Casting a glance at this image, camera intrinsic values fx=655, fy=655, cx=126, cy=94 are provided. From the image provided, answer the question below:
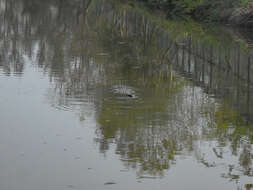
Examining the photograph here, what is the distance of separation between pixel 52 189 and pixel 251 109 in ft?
21.3

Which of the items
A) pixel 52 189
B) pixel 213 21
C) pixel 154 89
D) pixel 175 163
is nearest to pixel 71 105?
pixel 154 89

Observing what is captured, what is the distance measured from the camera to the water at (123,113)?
29.9 ft

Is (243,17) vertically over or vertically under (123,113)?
over

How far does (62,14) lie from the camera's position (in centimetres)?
3747

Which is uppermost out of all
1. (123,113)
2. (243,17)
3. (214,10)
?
(214,10)

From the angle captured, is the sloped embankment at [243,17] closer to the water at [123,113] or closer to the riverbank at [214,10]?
the riverbank at [214,10]

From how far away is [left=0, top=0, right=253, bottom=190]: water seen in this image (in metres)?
9.12

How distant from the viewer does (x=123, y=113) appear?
12.7 metres

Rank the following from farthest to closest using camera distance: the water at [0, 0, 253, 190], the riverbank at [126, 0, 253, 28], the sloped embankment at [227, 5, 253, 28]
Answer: the riverbank at [126, 0, 253, 28], the sloped embankment at [227, 5, 253, 28], the water at [0, 0, 253, 190]

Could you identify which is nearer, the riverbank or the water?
the water

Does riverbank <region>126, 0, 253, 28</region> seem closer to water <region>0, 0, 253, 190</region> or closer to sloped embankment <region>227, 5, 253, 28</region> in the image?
sloped embankment <region>227, 5, 253, 28</region>

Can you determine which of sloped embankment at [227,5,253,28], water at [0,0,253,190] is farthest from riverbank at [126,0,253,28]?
water at [0,0,253,190]

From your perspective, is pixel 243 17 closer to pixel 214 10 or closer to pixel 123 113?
pixel 214 10

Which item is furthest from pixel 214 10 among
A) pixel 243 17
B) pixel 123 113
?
pixel 123 113
